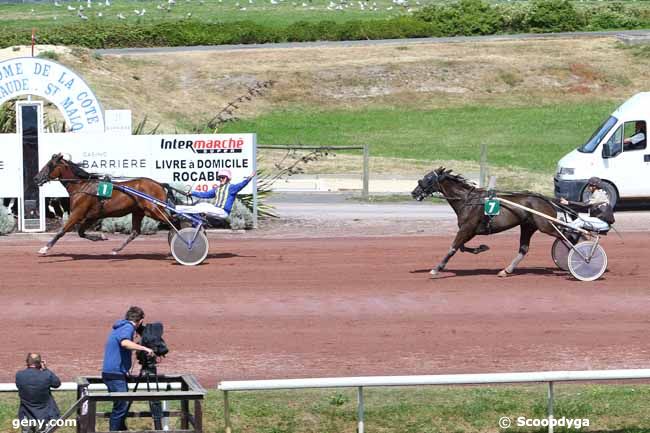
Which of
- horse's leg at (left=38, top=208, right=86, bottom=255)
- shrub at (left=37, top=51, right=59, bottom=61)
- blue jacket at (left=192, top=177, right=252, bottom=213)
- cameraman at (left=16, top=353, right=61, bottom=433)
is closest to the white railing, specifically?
cameraman at (left=16, top=353, right=61, bottom=433)

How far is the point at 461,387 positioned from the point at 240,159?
1083 centimetres

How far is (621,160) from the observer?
25484 millimetres

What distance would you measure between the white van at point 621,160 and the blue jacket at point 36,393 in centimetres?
1686

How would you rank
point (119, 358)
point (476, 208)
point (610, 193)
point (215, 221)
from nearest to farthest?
point (119, 358) < point (476, 208) < point (215, 221) < point (610, 193)

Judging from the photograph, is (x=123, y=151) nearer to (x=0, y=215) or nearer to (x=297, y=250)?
(x=0, y=215)

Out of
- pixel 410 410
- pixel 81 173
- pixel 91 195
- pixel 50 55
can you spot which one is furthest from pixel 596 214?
pixel 50 55

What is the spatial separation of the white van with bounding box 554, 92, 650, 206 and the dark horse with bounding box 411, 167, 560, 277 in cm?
828

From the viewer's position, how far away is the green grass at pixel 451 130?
36.9 meters

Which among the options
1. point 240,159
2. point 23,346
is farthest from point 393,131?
point 23,346

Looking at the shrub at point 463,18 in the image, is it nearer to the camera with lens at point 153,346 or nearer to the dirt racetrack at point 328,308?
the dirt racetrack at point 328,308

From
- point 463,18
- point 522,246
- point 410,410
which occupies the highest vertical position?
point 463,18

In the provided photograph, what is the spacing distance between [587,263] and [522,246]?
3.20 feet

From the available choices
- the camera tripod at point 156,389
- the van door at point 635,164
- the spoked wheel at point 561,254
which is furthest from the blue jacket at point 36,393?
the van door at point 635,164

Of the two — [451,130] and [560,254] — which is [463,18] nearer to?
[451,130]
